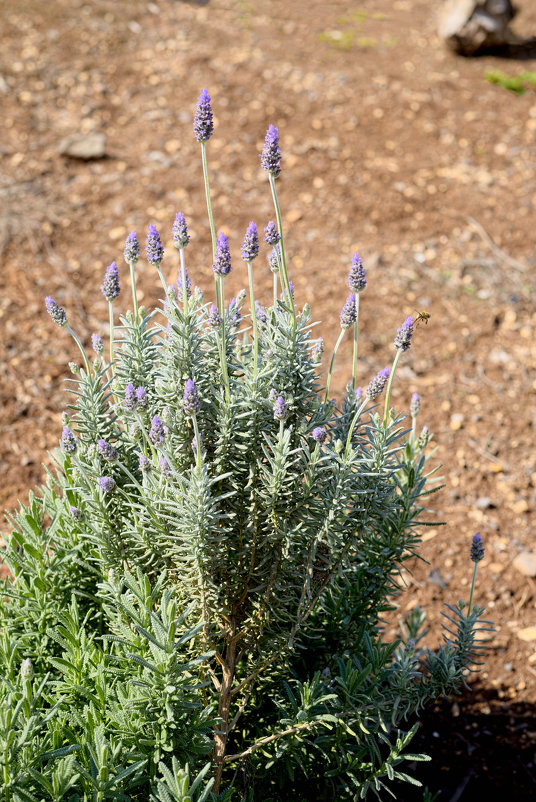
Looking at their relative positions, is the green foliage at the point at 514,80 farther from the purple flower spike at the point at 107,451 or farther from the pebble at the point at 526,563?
the purple flower spike at the point at 107,451

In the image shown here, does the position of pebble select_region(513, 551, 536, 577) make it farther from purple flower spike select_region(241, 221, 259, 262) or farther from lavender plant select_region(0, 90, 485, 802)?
purple flower spike select_region(241, 221, 259, 262)

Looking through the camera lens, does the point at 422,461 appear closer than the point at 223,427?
No

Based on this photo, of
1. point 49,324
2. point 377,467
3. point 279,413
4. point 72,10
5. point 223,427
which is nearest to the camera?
point 279,413

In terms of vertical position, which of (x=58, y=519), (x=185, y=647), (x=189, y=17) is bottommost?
(x=185, y=647)

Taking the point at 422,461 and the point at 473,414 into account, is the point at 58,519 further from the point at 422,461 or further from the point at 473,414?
the point at 473,414

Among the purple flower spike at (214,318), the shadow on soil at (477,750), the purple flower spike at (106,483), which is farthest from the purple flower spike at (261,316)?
the shadow on soil at (477,750)

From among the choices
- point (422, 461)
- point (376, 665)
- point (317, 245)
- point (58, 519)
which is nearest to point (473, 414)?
point (317, 245)

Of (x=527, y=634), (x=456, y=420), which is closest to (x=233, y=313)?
(x=527, y=634)

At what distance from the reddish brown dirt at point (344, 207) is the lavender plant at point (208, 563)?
42.0 inches

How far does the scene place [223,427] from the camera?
1.93 m

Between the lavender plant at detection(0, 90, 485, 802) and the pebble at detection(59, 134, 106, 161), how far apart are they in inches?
175

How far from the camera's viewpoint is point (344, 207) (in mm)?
5855

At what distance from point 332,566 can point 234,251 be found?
148 inches

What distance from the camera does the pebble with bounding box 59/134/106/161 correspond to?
612 centimetres
